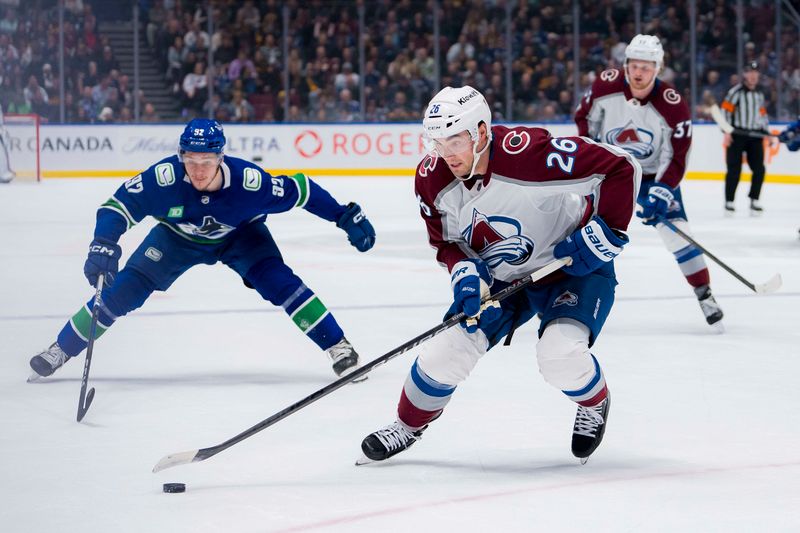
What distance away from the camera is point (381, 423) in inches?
138

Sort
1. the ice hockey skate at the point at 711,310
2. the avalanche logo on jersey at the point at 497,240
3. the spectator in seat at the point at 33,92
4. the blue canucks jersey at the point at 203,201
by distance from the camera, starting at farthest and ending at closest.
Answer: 1. the spectator in seat at the point at 33,92
2. the ice hockey skate at the point at 711,310
3. the blue canucks jersey at the point at 203,201
4. the avalanche logo on jersey at the point at 497,240

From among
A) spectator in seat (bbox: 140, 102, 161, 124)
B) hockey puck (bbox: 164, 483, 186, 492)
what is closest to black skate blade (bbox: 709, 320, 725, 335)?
hockey puck (bbox: 164, 483, 186, 492)

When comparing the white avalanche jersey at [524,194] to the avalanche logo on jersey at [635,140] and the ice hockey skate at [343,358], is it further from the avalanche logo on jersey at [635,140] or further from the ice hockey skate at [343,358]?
the avalanche logo on jersey at [635,140]

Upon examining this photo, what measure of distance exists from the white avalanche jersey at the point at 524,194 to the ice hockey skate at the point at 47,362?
1.67 metres

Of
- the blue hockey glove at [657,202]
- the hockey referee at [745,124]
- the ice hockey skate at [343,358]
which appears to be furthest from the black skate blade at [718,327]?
the hockey referee at [745,124]

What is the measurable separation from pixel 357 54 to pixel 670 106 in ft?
35.8

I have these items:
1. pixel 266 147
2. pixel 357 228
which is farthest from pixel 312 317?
pixel 266 147

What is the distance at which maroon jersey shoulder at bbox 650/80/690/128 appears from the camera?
5188mm

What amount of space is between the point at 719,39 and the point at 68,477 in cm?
1321

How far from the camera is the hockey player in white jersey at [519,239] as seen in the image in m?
2.88

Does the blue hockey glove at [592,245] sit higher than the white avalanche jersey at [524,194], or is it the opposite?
the white avalanche jersey at [524,194]

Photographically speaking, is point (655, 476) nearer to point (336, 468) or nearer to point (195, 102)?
point (336, 468)

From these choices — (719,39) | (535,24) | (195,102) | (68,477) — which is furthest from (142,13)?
(68,477)

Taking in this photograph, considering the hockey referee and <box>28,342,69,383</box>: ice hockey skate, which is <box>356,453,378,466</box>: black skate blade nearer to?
<box>28,342,69,383</box>: ice hockey skate
